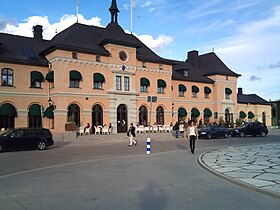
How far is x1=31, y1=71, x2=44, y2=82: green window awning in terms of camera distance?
3562cm

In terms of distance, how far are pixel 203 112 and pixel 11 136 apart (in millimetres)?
A: 35530

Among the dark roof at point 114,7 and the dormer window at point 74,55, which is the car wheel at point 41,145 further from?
the dark roof at point 114,7

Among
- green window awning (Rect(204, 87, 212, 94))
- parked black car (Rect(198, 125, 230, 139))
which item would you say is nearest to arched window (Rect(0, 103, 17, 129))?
parked black car (Rect(198, 125, 230, 139))

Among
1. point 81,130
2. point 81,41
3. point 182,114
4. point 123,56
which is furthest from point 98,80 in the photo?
point 182,114

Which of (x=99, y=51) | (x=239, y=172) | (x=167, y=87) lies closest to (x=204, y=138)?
(x=167, y=87)

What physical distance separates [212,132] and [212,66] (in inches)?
940

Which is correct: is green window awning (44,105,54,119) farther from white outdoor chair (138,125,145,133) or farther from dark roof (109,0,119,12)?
dark roof (109,0,119,12)

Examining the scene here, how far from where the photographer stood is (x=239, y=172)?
11.2 meters

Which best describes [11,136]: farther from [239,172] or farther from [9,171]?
[239,172]

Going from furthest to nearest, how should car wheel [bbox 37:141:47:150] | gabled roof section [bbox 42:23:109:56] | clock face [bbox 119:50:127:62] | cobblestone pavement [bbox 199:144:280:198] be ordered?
1. clock face [bbox 119:50:127:62]
2. gabled roof section [bbox 42:23:109:56]
3. car wheel [bbox 37:141:47:150]
4. cobblestone pavement [bbox 199:144:280:198]

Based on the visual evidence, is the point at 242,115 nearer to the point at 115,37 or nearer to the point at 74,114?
the point at 115,37

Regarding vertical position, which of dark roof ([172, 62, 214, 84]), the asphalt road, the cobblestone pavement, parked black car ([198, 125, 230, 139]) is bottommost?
the asphalt road

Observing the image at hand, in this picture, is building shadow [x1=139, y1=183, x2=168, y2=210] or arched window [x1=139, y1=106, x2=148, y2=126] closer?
building shadow [x1=139, y1=183, x2=168, y2=210]

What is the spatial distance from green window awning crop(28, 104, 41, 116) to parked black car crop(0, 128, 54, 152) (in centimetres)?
1259
